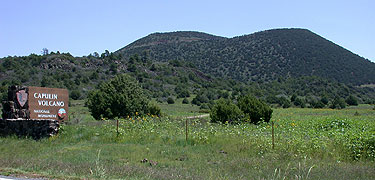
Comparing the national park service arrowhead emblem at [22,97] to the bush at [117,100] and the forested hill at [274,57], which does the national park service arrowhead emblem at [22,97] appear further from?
the forested hill at [274,57]

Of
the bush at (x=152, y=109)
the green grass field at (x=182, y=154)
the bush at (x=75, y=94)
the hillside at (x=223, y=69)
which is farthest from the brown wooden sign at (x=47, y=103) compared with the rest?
the bush at (x=75, y=94)

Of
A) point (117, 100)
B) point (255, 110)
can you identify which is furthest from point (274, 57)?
point (117, 100)

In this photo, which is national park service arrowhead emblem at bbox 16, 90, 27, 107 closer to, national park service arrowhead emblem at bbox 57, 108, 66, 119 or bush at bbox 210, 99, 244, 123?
national park service arrowhead emblem at bbox 57, 108, 66, 119

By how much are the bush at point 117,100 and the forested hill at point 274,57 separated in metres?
64.0

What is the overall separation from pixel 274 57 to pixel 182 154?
8674 cm

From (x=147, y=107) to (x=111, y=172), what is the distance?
879 inches

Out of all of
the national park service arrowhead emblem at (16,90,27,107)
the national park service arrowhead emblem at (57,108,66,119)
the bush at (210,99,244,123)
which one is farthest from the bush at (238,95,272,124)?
the national park service arrowhead emblem at (16,90,27,107)

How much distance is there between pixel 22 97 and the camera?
17281 millimetres

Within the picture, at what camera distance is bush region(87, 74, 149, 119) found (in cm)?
2828

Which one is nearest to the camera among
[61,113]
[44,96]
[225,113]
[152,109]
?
[44,96]

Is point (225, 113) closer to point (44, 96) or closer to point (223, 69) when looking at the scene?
point (44, 96)

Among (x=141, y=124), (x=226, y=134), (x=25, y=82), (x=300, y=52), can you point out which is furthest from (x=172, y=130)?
(x=300, y=52)

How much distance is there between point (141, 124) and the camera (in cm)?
1733

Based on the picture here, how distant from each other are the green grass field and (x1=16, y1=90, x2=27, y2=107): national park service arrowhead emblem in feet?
7.39
